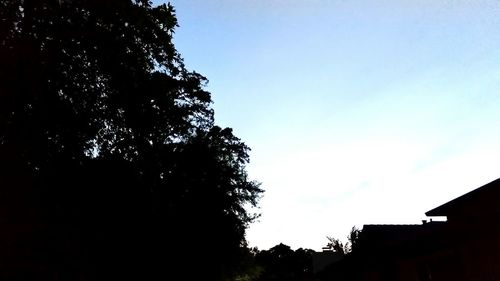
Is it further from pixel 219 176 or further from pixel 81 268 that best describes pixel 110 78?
pixel 219 176

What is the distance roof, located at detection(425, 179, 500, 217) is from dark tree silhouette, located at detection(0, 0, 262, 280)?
1267 cm

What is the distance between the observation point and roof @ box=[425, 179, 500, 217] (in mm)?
15000

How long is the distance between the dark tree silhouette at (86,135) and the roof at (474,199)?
12.7m

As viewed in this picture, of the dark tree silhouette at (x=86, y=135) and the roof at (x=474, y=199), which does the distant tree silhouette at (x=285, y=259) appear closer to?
the dark tree silhouette at (x=86, y=135)

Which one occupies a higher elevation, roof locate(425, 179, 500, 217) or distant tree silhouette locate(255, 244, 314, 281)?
distant tree silhouette locate(255, 244, 314, 281)

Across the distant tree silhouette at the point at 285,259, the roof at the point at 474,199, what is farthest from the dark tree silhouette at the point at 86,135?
the distant tree silhouette at the point at 285,259

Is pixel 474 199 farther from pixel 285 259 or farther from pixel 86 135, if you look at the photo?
pixel 285 259

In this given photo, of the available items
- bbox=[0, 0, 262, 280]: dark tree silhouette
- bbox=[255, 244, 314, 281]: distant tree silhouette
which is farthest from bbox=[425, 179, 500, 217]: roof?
bbox=[255, 244, 314, 281]: distant tree silhouette

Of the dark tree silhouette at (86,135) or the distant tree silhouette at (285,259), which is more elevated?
the distant tree silhouette at (285,259)

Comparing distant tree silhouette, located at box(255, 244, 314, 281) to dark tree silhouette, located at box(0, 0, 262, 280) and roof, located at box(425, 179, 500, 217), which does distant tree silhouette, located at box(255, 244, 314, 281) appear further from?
roof, located at box(425, 179, 500, 217)

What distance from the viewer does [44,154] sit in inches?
666

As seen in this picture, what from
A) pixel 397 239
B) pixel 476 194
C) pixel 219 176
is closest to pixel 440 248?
Result: pixel 397 239

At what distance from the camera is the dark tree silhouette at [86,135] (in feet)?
52.2

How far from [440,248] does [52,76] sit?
597 inches
